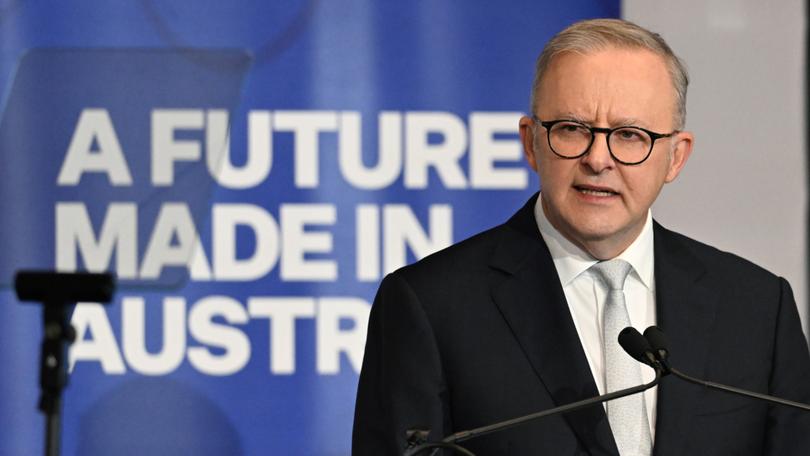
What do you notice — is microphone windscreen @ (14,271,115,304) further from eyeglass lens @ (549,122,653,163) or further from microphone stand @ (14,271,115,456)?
eyeglass lens @ (549,122,653,163)

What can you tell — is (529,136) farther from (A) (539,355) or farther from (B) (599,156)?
(A) (539,355)

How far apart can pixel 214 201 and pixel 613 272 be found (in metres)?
1.55

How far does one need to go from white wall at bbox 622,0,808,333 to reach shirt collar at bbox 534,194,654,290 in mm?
1386

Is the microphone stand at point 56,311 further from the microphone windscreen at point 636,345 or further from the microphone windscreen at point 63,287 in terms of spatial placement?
the microphone windscreen at point 636,345

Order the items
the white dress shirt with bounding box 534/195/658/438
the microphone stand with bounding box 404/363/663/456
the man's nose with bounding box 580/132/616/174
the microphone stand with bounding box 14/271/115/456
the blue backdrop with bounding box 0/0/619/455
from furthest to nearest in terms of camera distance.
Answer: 1. the blue backdrop with bounding box 0/0/619/455
2. the white dress shirt with bounding box 534/195/658/438
3. the man's nose with bounding box 580/132/616/174
4. the microphone stand with bounding box 404/363/663/456
5. the microphone stand with bounding box 14/271/115/456

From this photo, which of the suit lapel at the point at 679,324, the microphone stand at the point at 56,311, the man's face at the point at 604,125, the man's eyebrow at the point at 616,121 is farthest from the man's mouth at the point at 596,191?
the microphone stand at the point at 56,311

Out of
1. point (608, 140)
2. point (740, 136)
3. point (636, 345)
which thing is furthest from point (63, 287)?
point (740, 136)

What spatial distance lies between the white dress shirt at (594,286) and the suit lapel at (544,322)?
27mm

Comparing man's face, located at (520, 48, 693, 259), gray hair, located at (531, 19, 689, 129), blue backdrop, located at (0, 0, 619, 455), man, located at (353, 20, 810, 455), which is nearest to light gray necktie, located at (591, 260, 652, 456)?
man, located at (353, 20, 810, 455)

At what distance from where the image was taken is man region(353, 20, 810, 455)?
1956 mm

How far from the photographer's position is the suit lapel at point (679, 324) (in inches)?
76.7

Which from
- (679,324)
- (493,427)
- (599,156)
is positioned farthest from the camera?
(679,324)

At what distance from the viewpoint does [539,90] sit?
2.04 metres

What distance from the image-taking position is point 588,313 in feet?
6.74
